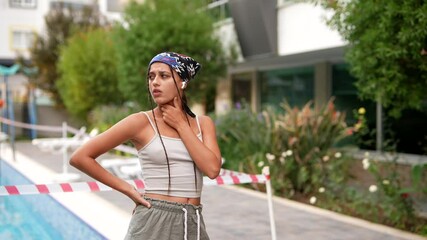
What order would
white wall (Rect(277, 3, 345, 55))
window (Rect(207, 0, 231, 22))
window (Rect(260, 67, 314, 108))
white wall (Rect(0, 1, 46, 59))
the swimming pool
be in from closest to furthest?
the swimming pool
white wall (Rect(277, 3, 345, 55))
window (Rect(260, 67, 314, 108))
window (Rect(207, 0, 231, 22))
white wall (Rect(0, 1, 46, 59))

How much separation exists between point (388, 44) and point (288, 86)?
11148mm

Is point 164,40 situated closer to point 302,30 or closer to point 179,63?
point 302,30

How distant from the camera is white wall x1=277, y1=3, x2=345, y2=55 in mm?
12047

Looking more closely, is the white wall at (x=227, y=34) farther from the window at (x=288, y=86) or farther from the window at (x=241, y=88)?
the window at (x=241, y=88)

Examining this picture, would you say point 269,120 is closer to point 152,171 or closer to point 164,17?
point 164,17

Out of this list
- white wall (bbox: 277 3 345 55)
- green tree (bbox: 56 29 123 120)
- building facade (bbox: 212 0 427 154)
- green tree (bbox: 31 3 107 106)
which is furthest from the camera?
green tree (bbox: 31 3 107 106)

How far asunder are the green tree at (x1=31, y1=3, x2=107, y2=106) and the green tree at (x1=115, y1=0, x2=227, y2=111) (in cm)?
936

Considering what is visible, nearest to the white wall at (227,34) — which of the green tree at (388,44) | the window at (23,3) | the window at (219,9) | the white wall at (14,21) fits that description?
the window at (219,9)

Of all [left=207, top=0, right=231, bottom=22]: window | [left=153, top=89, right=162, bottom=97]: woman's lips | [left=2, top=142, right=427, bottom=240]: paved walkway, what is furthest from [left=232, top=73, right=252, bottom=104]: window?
[left=153, top=89, right=162, bottom=97]: woman's lips

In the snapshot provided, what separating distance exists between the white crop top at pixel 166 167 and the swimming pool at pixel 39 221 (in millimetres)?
3850

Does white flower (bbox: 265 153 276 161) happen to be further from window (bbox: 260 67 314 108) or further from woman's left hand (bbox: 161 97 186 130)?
window (bbox: 260 67 314 108)

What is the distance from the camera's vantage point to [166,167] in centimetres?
243

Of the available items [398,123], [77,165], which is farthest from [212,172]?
[398,123]

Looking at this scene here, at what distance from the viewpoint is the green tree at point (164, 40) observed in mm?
14273
